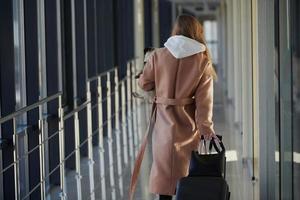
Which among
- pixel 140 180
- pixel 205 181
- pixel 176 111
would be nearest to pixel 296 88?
pixel 205 181

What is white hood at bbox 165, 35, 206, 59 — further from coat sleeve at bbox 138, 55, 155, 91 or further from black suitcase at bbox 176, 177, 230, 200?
black suitcase at bbox 176, 177, 230, 200

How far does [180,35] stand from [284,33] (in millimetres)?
482

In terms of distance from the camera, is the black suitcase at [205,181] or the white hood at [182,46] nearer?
the black suitcase at [205,181]

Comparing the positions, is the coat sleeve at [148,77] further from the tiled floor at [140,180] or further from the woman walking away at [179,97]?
the tiled floor at [140,180]

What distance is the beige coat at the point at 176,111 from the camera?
2.86m

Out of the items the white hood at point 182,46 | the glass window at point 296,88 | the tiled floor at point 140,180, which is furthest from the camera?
the tiled floor at point 140,180

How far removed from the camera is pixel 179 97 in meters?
2.88

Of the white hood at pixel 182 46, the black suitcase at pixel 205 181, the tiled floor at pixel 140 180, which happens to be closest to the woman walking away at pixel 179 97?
the white hood at pixel 182 46

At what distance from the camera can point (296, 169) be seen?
2322 mm

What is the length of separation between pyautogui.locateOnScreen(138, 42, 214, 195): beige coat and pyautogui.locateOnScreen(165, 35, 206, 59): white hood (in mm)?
25

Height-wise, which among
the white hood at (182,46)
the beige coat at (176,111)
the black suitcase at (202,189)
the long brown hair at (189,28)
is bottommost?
the black suitcase at (202,189)

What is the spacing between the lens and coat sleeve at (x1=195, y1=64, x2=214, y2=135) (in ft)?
9.29

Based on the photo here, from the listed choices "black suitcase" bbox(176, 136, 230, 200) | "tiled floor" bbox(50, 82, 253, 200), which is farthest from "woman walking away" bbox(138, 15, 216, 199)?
"tiled floor" bbox(50, 82, 253, 200)

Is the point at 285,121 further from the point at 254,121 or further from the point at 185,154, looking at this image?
the point at 254,121
